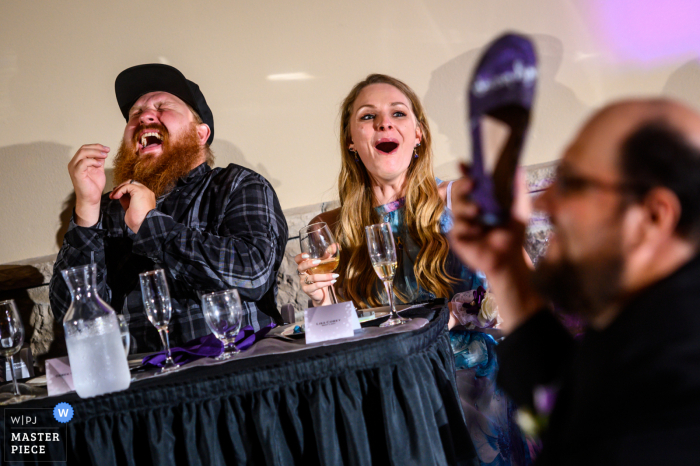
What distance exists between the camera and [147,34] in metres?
2.78

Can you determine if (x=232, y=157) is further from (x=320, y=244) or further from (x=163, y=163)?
(x=320, y=244)

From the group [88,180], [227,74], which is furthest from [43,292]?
[227,74]

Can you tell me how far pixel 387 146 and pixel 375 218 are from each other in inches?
12.0

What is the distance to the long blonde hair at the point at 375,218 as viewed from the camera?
6.77 ft

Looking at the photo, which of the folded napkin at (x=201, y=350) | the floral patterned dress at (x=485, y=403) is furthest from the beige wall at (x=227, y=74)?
the folded napkin at (x=201, y=350)

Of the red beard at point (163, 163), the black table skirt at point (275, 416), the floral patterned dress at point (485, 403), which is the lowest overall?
the floral patterned dress at point (485, 403)

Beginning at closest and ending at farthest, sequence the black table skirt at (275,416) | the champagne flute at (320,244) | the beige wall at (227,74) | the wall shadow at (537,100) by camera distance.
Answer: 1. the black table skirt at (275,416)
2. the champagne flute at (320,244)
3. the wall shadow at (537,100)
4. the beige wall at (227,74)

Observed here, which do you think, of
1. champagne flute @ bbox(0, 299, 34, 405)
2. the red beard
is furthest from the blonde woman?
champagne flute @ bbox(0, 299, 34, 405)

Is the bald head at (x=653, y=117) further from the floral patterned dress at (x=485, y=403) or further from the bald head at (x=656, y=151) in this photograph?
the floral patterned dress at (x=485, y=403)

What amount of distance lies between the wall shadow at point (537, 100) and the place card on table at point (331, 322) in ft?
4.43

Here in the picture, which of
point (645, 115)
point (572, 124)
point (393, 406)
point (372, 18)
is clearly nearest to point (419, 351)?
point (393, 406)

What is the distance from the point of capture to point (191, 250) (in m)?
1.92

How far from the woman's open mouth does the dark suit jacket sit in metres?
1.81

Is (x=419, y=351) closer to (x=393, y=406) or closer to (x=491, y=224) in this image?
(x=393, y=406)
